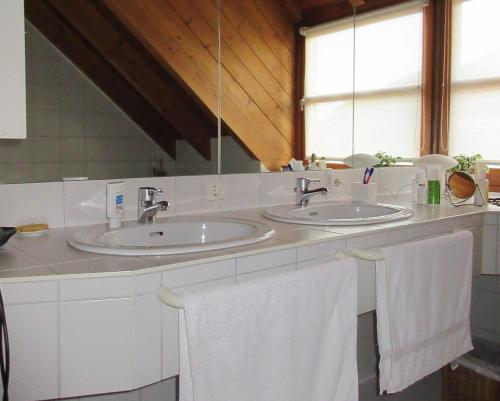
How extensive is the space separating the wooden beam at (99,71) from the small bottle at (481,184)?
131cm

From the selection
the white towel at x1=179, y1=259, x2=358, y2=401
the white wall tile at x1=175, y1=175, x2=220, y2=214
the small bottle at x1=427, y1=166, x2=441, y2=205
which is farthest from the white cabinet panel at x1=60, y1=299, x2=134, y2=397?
the small bottle at x1=427, y1=166, x2=441, y2=205

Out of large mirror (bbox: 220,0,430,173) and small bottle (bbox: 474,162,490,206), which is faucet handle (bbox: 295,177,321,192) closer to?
large mirror (bbox: 220,0,430,173)

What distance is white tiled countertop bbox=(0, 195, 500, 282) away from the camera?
93 cm

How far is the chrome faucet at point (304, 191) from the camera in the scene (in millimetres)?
1893

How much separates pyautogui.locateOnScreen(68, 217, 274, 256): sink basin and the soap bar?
109 mm

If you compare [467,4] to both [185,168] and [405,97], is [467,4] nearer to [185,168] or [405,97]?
[405,97]

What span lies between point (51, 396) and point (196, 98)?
1101mm

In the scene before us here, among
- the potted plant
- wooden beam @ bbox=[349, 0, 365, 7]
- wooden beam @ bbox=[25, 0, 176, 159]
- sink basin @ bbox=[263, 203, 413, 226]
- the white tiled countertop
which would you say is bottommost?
the white tiled countertop

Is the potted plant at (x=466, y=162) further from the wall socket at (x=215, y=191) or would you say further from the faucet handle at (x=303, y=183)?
the wall socket at (x=215, y=191)

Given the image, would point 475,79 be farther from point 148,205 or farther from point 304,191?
point 148,205

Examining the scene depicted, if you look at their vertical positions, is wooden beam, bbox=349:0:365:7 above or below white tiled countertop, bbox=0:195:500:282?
above

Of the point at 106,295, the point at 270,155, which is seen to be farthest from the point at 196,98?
the point at 106,295

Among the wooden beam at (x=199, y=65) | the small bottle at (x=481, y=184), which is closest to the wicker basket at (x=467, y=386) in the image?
the small bottle at (x=481, y=184)

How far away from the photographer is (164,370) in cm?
100
